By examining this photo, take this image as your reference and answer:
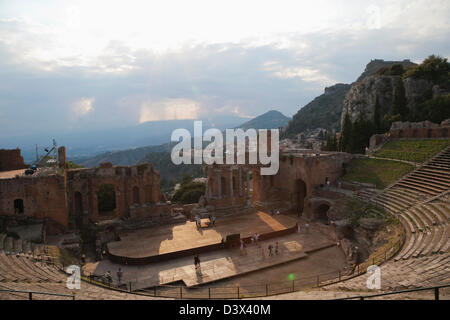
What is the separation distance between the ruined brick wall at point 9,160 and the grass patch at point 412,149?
1616 inches

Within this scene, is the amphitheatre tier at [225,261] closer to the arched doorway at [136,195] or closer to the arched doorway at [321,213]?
the arched doorway at [321,213]

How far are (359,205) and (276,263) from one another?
10959 millimetres

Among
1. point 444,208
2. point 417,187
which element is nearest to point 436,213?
point 444,208

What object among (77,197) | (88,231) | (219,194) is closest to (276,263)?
(219,194)

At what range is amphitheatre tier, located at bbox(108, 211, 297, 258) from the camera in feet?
72.4

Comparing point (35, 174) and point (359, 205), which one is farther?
point (359, 205)

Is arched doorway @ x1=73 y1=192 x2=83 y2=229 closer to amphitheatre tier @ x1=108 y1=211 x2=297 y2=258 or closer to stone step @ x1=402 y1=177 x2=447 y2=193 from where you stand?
amphitheatre tier @ x1=108 y1=211 x2=297 y2=258

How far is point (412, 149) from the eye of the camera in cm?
3322

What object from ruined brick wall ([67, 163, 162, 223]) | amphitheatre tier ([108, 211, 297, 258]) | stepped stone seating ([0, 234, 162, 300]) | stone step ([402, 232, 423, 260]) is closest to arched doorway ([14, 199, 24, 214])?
ruined brick wall ([67, 163, 162, 223])

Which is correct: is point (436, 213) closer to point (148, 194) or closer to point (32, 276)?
point (32, 276)

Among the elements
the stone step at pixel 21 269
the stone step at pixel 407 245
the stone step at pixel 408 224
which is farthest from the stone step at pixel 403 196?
the stone step at pixel 21 269

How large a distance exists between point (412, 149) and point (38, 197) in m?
37.6
